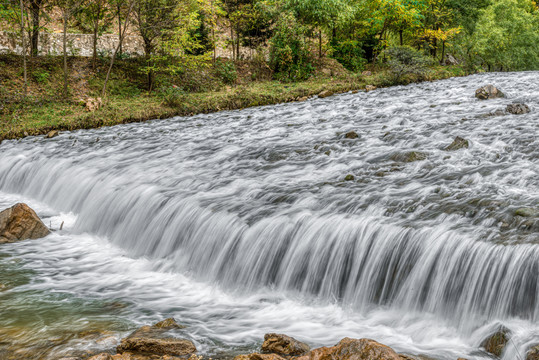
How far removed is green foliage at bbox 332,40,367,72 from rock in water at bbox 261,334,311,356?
33920 mm

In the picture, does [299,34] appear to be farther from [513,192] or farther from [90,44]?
[513,192]

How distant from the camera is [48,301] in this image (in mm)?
5289

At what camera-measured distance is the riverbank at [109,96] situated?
60.1ft

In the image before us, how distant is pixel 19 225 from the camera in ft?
24.1

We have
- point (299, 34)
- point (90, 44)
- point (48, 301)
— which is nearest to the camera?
point (48, 301)

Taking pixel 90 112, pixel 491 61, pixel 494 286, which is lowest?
pixel 494 286

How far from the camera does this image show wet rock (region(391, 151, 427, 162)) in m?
8.48

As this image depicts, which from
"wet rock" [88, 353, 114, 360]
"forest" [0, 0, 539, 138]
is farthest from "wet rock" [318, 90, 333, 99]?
"wet rock" [88, 353, 114, 360]

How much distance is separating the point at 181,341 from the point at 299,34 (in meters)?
29.8

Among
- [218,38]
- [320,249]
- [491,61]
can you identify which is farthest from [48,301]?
[491,61]

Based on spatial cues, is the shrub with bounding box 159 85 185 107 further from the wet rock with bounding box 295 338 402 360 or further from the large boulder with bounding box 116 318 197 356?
the wet rock with bounding box 295 338 402 360

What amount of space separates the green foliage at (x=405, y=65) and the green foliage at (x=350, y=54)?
784 centimetres

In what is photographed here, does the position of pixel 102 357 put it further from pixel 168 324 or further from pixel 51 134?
pixel 51 134

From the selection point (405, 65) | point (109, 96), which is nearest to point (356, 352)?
point (109, 96)
